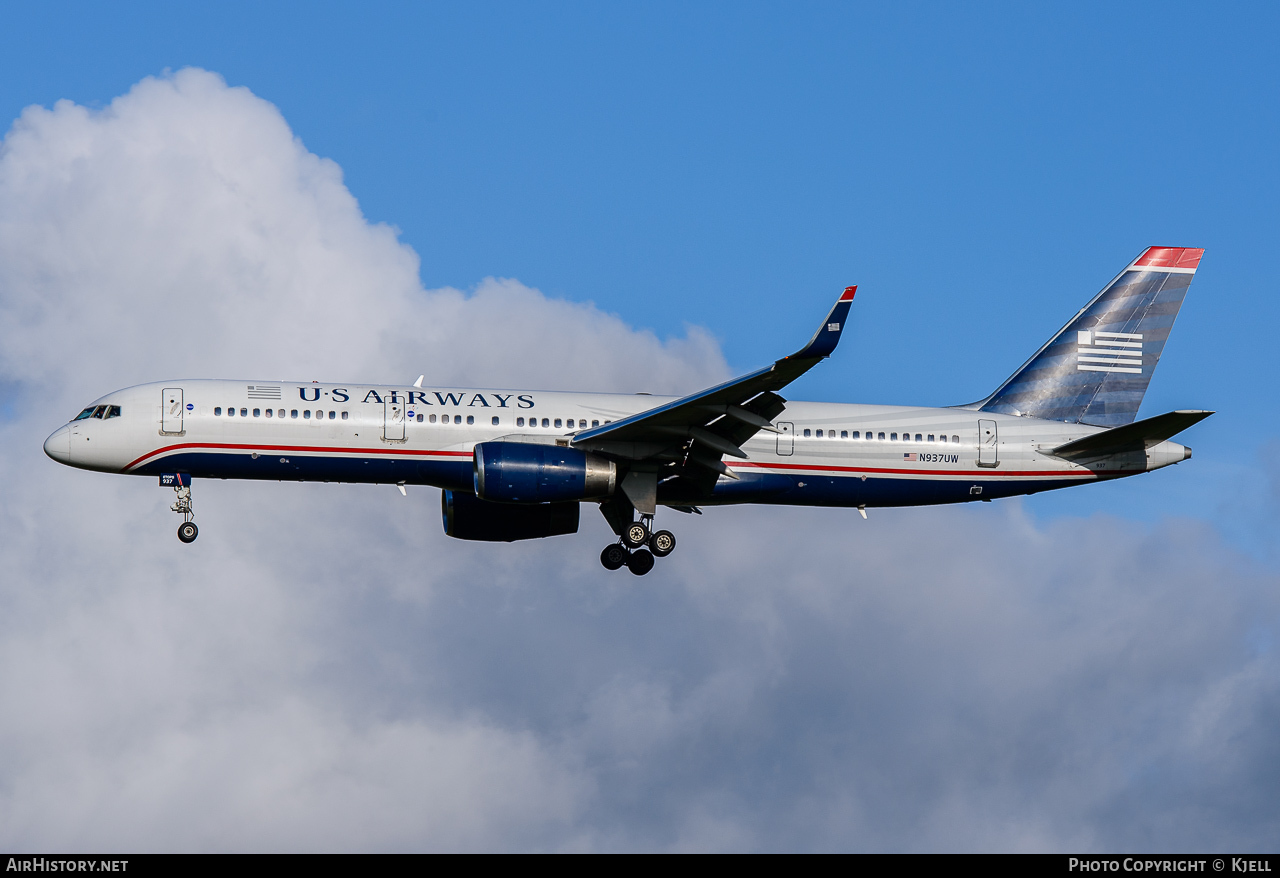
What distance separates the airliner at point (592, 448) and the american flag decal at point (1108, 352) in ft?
9.05

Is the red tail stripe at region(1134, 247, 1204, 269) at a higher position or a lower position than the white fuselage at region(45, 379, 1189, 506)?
higher

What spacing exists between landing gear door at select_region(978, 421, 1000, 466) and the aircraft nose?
25.9 metres

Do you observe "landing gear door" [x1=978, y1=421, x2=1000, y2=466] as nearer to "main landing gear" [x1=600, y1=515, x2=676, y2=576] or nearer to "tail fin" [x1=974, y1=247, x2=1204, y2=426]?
"tail fin" [x1=974, y1=247, x2=1204, y2=426]

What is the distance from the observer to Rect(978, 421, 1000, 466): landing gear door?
143ft

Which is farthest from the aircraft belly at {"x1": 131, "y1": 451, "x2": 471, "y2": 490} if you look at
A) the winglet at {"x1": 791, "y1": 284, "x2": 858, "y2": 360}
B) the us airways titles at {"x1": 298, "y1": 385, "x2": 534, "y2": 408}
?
the winglet at {"x1": 791, "y1": 284, "x2": 858, "y2": 360}

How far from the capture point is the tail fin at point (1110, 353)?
152 feet

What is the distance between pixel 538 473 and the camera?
129 feet

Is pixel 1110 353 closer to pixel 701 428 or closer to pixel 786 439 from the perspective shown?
pixel 786 439

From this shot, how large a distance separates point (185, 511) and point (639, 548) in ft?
42.1

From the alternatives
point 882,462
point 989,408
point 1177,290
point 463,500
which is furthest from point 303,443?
point 1177,290

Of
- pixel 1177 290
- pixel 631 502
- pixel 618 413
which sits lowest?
pixel 631 502

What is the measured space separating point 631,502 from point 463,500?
241 inches
